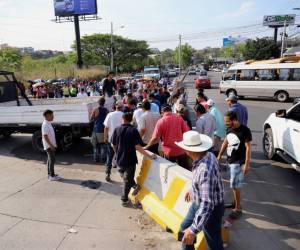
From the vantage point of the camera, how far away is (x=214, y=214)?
3.29 meters

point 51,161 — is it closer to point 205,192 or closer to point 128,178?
point 128,178

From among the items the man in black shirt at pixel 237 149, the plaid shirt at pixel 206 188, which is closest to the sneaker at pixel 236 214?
the man in black shirt at pixel 237 149

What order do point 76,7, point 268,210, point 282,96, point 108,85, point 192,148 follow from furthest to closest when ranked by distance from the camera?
point 76,7 < point 282,96 < point 108,85 < point 268,210 < point 192,148

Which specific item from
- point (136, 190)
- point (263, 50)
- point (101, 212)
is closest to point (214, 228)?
point (136, 190)

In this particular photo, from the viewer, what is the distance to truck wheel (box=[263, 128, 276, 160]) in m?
8.07

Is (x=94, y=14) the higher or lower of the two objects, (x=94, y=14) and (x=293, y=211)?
the higher

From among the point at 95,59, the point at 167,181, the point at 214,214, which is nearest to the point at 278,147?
the point at 167,181

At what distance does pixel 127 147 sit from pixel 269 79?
17.2 meters

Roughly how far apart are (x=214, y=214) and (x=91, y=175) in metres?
4.84

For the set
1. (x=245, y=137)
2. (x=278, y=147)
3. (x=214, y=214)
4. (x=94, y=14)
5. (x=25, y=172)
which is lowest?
(x=25, y=172)

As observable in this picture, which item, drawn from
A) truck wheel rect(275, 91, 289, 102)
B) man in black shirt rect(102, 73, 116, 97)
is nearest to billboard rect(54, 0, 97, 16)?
truck wheel rect(275, 91, 289, 102)

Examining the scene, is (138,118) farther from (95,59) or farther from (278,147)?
(95,59)

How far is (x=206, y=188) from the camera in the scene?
10.2 feet

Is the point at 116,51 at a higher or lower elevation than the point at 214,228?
higher
